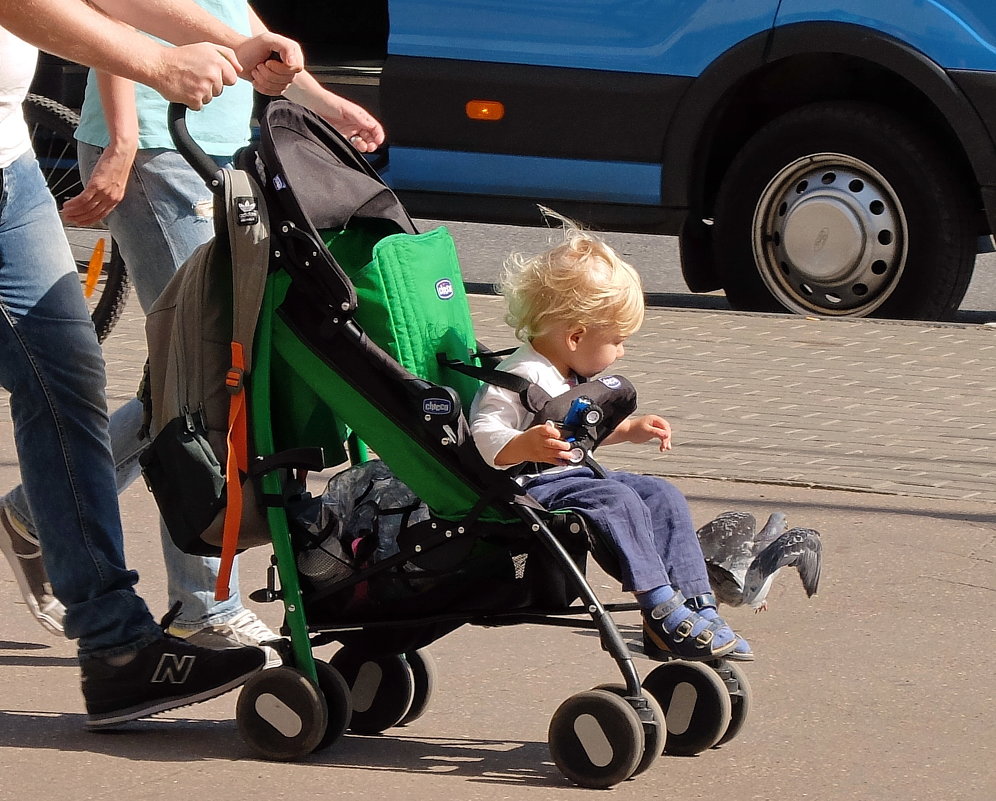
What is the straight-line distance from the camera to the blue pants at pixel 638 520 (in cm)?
357

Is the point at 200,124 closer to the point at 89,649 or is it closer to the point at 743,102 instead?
the point at 89,649

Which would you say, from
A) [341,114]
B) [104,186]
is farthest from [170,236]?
[341,114]

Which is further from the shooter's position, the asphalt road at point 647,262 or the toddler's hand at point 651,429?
the asphalt road at point 647,262

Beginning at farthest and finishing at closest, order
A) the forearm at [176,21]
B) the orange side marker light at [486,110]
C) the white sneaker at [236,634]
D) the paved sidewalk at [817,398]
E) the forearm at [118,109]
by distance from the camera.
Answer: the orange side marker light at [486,110], the paved sidewalk at [817,398], the white sneaker at [236,634], the forearm at [118,109], the forearm at [176,21]

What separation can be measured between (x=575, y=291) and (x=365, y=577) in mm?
673

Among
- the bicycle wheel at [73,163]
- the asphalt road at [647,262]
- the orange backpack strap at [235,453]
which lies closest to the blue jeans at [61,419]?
the orange backpack strap at [235,453]

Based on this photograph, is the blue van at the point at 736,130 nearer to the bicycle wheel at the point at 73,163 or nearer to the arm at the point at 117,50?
the bicycle wheel at the point at 73,163

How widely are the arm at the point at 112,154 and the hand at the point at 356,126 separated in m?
0.44

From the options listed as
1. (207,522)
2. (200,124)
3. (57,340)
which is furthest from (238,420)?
(200,124)

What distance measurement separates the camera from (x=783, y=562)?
3.80m

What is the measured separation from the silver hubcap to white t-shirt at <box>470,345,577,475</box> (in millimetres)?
4489

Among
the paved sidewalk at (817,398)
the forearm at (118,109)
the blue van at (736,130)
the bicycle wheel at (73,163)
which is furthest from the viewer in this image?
the blue van at (736,130)

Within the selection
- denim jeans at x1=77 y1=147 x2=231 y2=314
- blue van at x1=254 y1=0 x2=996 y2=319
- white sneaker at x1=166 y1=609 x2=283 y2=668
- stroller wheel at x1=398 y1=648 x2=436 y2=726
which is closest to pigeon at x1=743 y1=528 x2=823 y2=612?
stroller wheel at x1=398 y1=648 x2=436 y2=726

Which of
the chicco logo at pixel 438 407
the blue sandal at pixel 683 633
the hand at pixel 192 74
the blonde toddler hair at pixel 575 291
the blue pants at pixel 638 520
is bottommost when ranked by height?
the blue sandal at pixel 683 633
